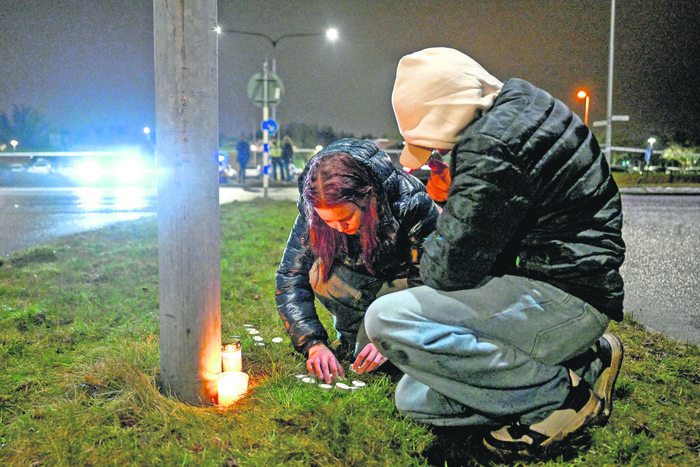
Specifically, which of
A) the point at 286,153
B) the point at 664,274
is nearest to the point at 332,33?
the point at 286,153

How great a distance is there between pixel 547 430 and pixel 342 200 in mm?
1299

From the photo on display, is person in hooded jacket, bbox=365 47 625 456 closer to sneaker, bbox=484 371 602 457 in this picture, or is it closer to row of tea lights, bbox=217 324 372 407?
sneaker, bbox=484 371 602 457

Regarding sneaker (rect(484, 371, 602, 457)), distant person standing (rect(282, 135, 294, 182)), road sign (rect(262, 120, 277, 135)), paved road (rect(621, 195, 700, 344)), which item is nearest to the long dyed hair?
sneaker (rect(484, 371, 602, 457))

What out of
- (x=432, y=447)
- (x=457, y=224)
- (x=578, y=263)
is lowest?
(x=432, y=447)

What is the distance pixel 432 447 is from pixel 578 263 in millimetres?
972

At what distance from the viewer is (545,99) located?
2.09 meters

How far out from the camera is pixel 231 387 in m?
2.70

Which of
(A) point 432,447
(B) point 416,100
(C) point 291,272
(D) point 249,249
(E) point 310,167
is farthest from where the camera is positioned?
(D) point 249,249

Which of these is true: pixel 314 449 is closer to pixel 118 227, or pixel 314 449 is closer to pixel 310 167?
pixel 310 167

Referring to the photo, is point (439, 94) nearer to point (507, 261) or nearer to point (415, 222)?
point (507, 261)

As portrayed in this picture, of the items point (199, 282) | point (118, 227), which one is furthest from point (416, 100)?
point (118, 227)

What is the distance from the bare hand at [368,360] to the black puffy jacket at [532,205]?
0.87m

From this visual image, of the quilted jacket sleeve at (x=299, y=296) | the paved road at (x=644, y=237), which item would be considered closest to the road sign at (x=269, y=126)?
the paved road at (x=644, y=237)

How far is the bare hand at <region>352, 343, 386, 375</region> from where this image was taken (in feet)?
9.57
